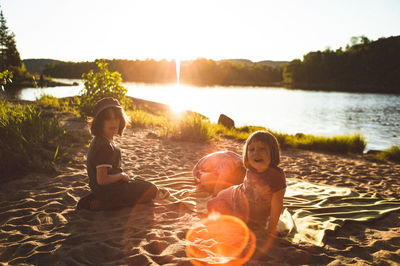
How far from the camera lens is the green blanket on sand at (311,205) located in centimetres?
296

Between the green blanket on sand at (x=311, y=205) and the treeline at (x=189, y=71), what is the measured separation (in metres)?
91.1

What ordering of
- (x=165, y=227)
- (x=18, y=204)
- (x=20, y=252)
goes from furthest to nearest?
1. (x=18, y=204)
2. (x=165, y=227)
3. (x=20, y=252)

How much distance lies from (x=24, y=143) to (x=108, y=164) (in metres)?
2.63

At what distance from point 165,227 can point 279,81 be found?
99662mm

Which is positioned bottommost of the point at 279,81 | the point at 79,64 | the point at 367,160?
the point at 367,160

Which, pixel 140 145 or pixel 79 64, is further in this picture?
pixel 79 64

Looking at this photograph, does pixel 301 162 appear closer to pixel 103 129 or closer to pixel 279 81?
pixel 103 129

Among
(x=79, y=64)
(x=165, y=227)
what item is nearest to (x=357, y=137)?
(x=165, y=227)

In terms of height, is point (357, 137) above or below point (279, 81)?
below

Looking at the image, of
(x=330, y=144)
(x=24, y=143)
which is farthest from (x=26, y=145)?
(x=330, y=144)

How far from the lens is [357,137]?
31.3 feet

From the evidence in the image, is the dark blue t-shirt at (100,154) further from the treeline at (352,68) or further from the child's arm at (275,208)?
the treeline at (352,68)

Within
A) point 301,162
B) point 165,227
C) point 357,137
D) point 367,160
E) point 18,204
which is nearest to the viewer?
point 165,227

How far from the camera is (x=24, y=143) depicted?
4566 millimetres
